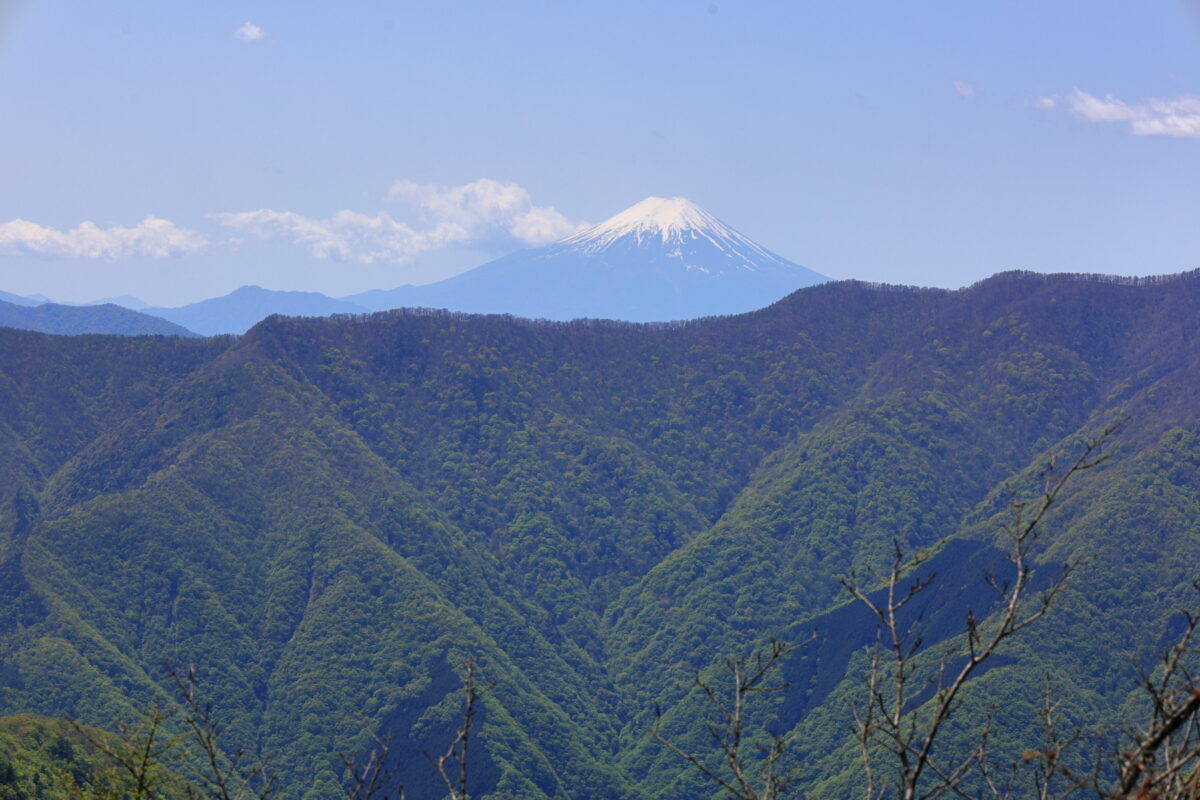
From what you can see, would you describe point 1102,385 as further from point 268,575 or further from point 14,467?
point 14,467

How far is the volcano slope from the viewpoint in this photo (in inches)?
3120

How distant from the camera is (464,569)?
9719 cm

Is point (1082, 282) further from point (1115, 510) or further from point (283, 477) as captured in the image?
point (283, 477)

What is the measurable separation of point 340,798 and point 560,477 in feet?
142

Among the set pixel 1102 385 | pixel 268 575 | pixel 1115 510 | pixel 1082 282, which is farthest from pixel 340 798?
pixel 1082 282

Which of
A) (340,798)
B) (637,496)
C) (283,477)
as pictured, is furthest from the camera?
(637,496)

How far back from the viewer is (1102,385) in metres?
111

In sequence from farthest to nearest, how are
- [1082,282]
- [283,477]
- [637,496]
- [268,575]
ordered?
[1082,282], [637,496], [283,477], [268,575]

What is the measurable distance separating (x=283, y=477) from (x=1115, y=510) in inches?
2500

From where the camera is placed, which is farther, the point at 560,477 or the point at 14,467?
the point at 560,477

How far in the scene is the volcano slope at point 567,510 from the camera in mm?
79250

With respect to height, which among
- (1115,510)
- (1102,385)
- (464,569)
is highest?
(1102,385)

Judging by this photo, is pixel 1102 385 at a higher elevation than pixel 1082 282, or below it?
below

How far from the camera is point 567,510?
108m
